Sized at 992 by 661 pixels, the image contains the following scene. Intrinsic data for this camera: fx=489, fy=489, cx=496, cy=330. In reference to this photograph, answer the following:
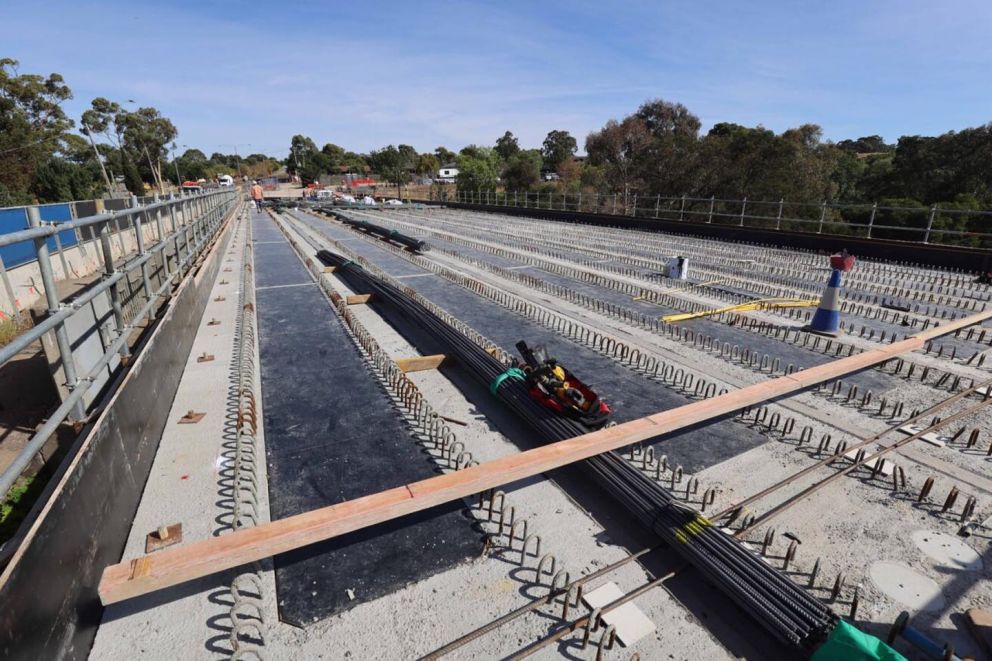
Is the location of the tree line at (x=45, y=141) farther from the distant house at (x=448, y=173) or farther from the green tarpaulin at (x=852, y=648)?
the distant house at (x=448, y=173)

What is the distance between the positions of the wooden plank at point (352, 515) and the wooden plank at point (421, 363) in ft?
10.3

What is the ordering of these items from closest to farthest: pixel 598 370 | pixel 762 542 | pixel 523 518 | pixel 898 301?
pixel 762 542, pixel 523 518, pixel 598 370, pixel 898 301

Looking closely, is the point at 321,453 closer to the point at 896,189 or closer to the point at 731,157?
the point at 731,157

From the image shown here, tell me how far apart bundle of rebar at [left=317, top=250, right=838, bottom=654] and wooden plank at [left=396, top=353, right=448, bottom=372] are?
4.84ft

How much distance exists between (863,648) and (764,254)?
17.0 meters

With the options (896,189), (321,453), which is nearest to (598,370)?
(321,453)

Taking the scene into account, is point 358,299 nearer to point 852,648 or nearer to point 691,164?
point 852,648

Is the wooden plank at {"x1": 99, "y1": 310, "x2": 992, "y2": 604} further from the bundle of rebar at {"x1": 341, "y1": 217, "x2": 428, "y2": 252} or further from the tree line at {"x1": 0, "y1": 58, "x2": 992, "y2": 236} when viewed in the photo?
the tree line at {"x1": 0, "y1": 58, "x2": 992, "y2": 236}

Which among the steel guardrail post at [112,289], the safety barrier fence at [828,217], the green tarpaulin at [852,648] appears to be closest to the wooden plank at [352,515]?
the green tarpaulin at [852,648]

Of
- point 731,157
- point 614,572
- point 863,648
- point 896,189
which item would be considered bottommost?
point 614,572

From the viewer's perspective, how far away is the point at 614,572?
3.29 meters

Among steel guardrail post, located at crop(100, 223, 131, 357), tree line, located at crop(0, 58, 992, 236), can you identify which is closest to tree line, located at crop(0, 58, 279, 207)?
tree line, located at crop(0, 58, 992, 236)

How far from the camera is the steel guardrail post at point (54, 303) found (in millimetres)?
3295

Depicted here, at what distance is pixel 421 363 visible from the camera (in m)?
6.69
